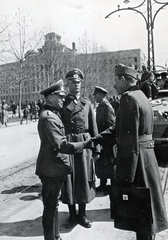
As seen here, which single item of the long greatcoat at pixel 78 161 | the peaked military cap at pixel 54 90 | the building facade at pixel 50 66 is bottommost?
the long greatcoat at pixel 78 161

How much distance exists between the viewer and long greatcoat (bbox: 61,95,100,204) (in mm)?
3635

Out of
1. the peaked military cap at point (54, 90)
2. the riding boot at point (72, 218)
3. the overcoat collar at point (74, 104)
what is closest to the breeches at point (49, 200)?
the riding boot at point (72, 218)

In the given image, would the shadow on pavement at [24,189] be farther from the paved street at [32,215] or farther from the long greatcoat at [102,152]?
the long greatcoat at [102,152]

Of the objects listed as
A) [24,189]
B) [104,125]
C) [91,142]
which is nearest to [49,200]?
[91,142]

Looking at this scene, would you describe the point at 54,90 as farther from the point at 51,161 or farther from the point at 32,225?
the point at 32,225

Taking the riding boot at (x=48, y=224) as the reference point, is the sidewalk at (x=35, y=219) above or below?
below

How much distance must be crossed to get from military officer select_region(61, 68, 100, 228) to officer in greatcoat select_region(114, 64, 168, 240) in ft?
3.28

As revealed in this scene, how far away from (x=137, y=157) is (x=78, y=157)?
1235mm

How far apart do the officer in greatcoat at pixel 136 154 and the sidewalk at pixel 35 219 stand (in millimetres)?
777

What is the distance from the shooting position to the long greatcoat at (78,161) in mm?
3635

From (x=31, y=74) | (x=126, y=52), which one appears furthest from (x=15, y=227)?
(x=126, y=52)

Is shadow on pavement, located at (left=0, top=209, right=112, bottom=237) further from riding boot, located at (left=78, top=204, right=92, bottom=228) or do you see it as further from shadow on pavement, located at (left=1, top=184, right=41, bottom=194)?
shadow on pavement, located at (left=1, top=184, right=41, bottom=194)

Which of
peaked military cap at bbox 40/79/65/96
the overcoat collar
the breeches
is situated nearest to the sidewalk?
the breeches

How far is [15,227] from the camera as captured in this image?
3717 millimetres
